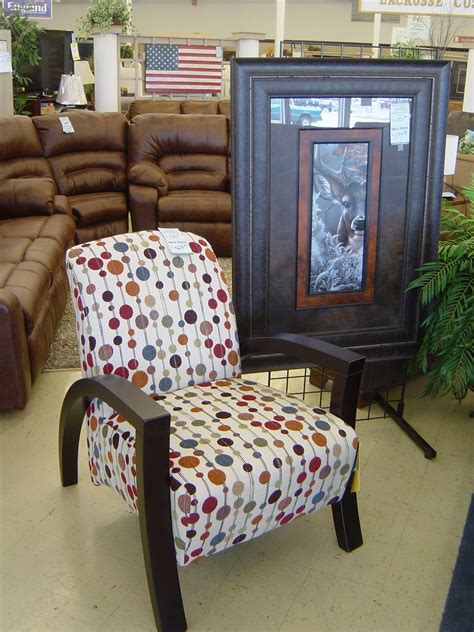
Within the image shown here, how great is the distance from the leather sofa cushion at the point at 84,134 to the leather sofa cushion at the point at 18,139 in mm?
86

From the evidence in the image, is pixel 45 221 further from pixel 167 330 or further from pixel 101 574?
pixel 101 574

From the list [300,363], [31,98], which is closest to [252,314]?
[300,363]

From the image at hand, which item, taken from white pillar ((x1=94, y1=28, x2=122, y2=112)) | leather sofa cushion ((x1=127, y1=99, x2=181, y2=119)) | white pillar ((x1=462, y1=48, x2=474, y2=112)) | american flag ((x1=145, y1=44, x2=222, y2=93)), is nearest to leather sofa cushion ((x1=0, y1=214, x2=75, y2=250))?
white pillar ((x1=462, y1=48, x2=474, y2=112))

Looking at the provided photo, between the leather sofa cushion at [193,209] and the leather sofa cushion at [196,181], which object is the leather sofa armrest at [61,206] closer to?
the leather sofa cushion at [193,209]

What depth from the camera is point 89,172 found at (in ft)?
18.6

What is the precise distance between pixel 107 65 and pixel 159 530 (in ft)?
22.4

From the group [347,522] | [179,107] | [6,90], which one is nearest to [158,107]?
[179,107]

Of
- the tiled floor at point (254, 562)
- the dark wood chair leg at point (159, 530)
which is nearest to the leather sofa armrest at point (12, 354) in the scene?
the tiled floor at point (254, 562)

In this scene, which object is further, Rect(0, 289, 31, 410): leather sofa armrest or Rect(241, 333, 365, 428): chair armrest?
Rect(0, 289, 31, 410): leather sofa armrest

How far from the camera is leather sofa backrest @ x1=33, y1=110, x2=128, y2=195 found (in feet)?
18.2

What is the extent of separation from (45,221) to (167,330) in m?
2.67

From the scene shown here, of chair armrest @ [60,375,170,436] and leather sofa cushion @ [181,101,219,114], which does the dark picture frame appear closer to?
chair armrest @ [60,375,170,436]

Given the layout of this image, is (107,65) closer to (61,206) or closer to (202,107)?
(202,107)

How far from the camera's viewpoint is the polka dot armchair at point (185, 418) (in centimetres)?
176
